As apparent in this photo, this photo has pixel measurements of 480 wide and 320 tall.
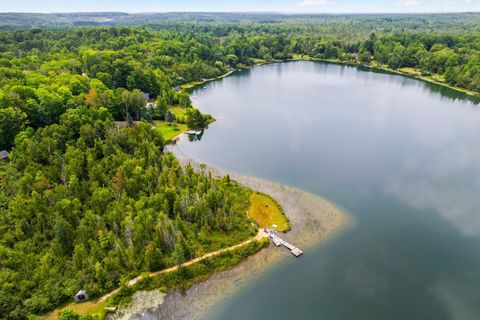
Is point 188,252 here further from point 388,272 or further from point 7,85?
point 7,85

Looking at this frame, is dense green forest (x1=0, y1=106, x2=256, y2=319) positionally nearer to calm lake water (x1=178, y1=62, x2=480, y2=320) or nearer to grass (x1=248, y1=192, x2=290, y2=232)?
grass (x1=248, y1=192, x2=290, y2=232)

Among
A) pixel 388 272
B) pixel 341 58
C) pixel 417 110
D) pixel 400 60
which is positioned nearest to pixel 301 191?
pixel 388 272

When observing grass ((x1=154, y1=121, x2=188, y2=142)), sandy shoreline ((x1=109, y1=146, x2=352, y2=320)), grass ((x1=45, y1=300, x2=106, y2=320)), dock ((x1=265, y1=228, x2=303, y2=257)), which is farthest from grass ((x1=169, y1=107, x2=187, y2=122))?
grass ((x1=45, y1=300, x2=106, y2=320))

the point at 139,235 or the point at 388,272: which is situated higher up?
the point at 139,235

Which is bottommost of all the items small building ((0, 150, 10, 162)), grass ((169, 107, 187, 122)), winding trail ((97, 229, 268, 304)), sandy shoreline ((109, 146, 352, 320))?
sandy shoreline ((109, 146, 352, 320))

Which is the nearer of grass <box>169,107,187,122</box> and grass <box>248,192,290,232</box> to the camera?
grass <box>248,192,290,232</box>

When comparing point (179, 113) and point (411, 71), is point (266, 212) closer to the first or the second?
point (179, 113)

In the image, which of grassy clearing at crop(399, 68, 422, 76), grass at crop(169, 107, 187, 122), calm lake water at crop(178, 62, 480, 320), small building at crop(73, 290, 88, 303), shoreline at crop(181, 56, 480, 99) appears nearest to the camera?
small building at crop(73, 290, 88, 303)
